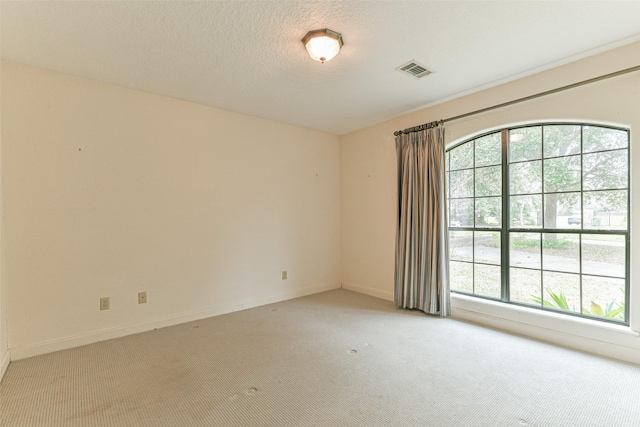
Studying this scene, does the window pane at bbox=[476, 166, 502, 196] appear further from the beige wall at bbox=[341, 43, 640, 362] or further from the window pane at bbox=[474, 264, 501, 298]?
the window pane at bbox=[474, 264, 501, 298]

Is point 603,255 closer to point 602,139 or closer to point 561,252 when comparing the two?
point 561,252


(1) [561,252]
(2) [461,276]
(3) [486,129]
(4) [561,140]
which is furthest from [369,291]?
(4) [561,140]

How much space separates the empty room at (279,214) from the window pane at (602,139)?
0.01 metres

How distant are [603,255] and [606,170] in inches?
29.2

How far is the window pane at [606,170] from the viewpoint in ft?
7.97

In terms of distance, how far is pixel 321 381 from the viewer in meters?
2.09

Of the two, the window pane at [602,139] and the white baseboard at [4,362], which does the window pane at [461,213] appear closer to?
the window pane at [602,139]

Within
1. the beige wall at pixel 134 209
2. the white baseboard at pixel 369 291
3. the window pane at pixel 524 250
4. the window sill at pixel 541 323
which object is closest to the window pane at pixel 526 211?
the window pane at pixel 524 250

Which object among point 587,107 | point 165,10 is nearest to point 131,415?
point 165,10

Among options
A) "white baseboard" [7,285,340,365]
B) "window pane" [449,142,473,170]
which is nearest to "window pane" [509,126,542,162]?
"window pane" [449,142,473,170]

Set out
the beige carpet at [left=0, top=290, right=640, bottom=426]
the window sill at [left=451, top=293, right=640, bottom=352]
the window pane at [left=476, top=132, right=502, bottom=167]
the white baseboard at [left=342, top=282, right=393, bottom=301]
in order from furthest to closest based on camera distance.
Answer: the white baseboard at [left=342, top=282, right=393, bottom=301], the window pane at [left=476, top=132, right=502, bottom=167], the window sill at [left=451, top=293, right=640, bottom=352], the beige carpet at [left=0, top=290, right=640, bottom=426]

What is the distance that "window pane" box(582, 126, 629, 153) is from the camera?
244 cm

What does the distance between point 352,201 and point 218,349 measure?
2.89 meters

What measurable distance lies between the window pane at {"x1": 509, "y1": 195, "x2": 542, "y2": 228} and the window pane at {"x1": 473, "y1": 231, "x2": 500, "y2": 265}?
0.80ft
